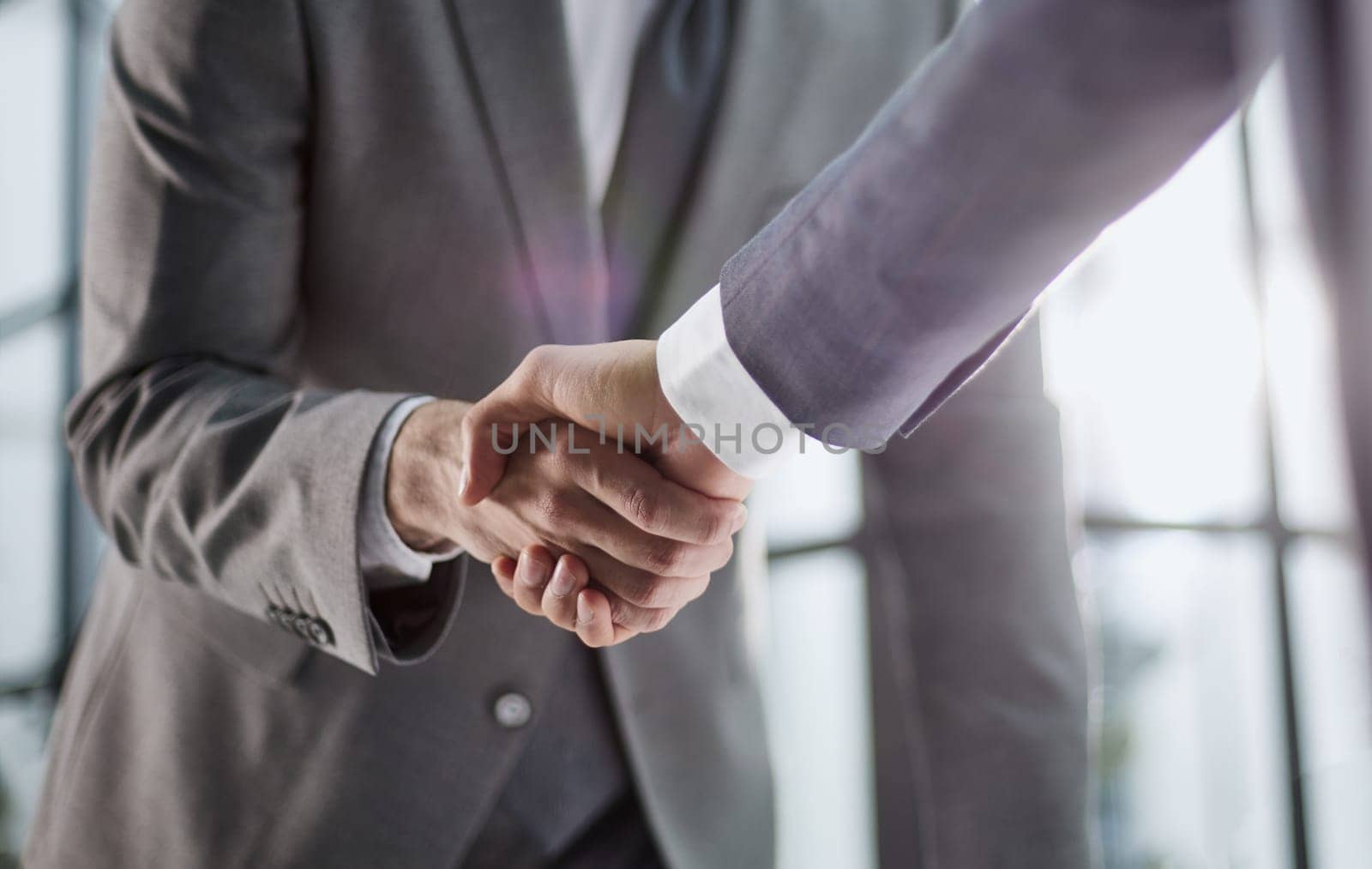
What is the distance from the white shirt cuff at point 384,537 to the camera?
0.51 m

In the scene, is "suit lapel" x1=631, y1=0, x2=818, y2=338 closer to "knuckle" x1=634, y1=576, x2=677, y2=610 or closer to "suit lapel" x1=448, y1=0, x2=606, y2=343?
"suit lapel" x1=448, y1=0, x2=606, y2=343

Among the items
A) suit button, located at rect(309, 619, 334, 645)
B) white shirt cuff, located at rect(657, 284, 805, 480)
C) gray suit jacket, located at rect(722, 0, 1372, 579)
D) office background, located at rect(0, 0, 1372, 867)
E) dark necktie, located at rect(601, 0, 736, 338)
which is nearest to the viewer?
gray suit jacket, located at rect(722, 0, 1372, 579)

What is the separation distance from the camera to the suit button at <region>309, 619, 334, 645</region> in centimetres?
55

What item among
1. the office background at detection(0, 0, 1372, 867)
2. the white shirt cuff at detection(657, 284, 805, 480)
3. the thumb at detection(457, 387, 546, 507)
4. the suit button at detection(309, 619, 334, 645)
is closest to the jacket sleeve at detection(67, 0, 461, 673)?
the suit button at detection(309, 619, 334, 645)

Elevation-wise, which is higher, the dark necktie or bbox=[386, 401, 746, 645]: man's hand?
the dark necktie

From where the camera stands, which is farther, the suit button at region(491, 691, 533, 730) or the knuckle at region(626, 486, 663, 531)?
the suit button at region(491, 691, 533, 730)

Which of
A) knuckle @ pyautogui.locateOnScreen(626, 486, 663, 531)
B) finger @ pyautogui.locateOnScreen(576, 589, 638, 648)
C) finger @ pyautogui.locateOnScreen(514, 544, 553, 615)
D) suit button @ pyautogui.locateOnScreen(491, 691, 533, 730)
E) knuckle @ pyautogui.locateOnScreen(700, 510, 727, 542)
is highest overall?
knuckle @ pyautogui.locateOnScreen(626, 486, 663, 531)

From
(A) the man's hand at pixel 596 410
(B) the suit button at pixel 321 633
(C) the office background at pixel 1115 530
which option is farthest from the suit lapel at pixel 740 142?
(C) the office background at pixel 1115 530

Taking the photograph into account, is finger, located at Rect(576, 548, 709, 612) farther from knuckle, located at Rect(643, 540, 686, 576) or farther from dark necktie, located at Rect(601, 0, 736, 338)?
dark necktie, located at Rect(601, 0, 736, 338)

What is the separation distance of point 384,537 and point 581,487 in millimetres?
158

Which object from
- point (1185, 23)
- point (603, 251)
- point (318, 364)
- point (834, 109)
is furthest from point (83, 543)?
Answer: point (1185, 23)

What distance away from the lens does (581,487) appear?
0.46m

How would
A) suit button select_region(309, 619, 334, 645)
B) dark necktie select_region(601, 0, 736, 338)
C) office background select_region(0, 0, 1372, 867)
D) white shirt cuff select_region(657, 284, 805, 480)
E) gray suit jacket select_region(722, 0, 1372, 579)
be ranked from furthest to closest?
office background select_region(0, 0, 1372, 867)
dark necktie select_region(601, 0, 736, 338)
suit button select_region(309, 619, 334, 645)
white shirt cuff select_region(657, 284, 805, 480)
gray suit jacket select_region(722, 0, 1372, 579)

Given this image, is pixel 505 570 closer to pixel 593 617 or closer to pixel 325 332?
pixel 593 617
